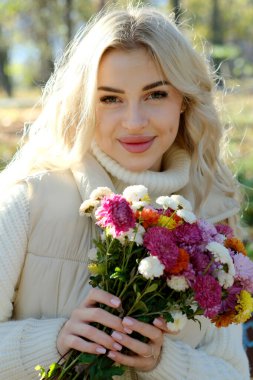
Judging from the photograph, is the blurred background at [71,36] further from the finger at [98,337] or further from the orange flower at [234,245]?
the finger at [98,337]

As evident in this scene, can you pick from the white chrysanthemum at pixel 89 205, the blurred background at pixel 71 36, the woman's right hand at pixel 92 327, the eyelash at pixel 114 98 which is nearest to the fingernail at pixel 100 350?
the woman's right hand at pixel 92 327

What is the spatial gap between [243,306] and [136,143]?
776 millimetres

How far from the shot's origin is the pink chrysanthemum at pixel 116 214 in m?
2.09

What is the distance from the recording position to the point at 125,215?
6.89 ft

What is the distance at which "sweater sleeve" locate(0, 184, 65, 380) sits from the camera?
2.44m

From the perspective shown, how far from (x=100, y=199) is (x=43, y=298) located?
51cm

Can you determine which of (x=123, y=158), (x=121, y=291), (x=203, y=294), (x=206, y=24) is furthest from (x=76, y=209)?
(x=206, y=24)

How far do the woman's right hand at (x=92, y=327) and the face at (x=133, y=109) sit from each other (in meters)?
0.67

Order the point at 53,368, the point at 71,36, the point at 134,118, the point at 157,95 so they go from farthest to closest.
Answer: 1. the point at 71,36
2. the point at 157,95
3. the point at 134,118
4. the point at 53,368

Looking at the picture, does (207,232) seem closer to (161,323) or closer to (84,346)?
(161,323)

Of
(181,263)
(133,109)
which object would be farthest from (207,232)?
(133,109)

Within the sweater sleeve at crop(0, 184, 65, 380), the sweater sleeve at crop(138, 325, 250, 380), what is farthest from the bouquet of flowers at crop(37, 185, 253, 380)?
the sweater sleeve at crop(138, 325, 250, 380)

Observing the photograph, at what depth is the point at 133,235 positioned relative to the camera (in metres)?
2.12

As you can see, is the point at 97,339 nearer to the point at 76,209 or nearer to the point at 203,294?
the point at 203,294
